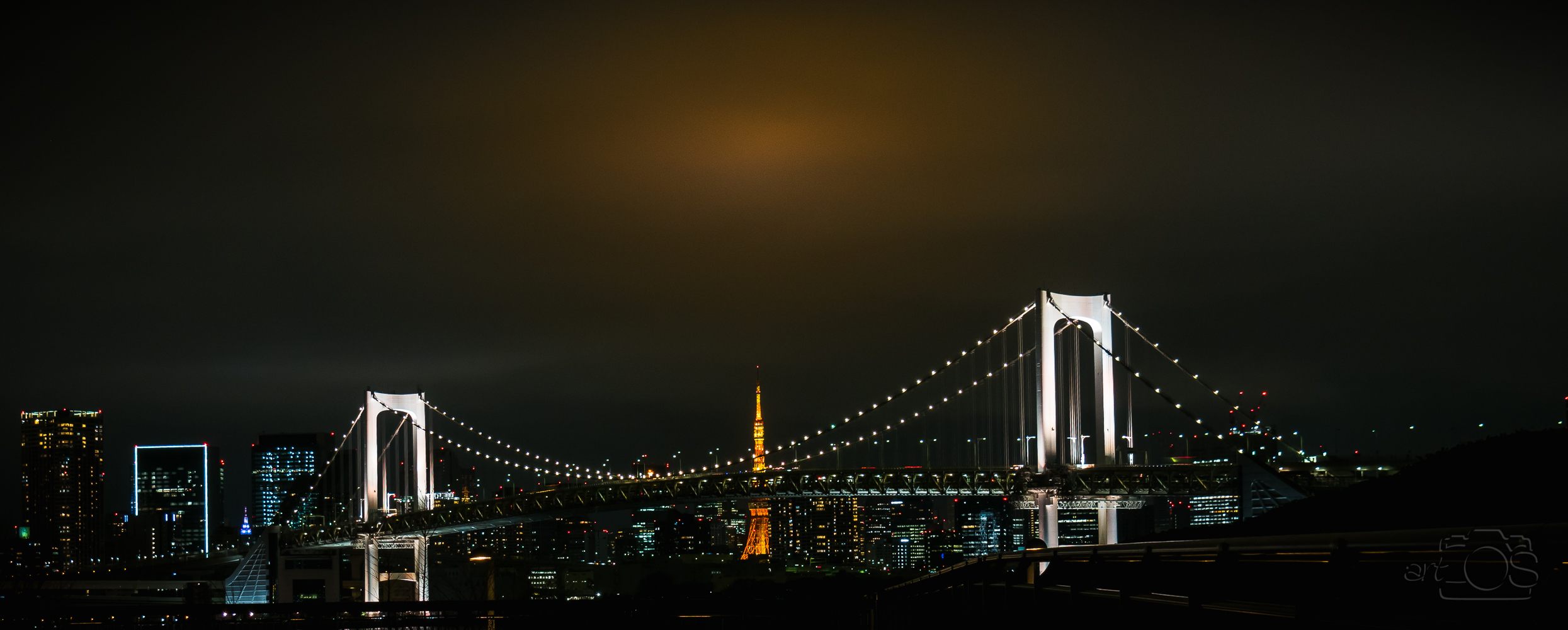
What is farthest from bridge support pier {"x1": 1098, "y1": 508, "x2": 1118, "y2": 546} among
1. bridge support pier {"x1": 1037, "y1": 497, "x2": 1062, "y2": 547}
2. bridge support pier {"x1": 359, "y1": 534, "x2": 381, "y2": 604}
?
bridge support pier {"x1": 359, "y1": 534, "x2": 381, "y2": 604}

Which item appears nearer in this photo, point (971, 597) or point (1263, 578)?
point (1263, 578)

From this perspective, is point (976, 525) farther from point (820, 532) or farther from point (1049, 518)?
point (1049, 518)

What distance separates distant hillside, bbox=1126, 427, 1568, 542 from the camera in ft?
57.7

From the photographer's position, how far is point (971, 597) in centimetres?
992

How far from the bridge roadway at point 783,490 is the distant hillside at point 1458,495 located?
17404mm

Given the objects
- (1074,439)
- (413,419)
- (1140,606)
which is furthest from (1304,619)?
(413,419)

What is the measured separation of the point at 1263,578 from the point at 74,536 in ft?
550

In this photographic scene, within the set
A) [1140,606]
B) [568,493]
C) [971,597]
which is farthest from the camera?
[568,493]

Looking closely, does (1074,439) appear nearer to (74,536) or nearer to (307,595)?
(307,595)

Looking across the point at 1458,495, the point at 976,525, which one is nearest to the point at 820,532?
the point at 976,525
